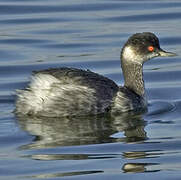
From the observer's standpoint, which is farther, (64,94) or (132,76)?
(132,76)

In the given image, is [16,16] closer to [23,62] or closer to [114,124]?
[23,62]

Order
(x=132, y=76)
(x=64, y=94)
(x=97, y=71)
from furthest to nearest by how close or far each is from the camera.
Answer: (x=97, y=71) → (x=132, y=76) → (x=64, y=94)

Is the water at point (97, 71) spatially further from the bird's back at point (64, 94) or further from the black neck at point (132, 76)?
the black neck at point (132, 76)

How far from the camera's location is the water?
861 centimetres

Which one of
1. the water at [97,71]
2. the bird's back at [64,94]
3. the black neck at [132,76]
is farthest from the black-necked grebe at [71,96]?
the black neck at [132,76]

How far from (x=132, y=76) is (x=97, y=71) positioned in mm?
1729

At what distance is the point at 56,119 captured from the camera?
10.9m

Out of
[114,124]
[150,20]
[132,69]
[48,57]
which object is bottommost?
[114,124]

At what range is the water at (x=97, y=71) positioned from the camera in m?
8.61

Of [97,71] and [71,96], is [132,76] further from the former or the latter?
[97,71]

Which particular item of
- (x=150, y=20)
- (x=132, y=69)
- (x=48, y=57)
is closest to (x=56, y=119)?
(x=132, y=69)

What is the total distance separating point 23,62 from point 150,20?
133 inches

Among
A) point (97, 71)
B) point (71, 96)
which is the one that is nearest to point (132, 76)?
point (71, 96)

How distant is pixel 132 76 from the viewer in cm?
1190
